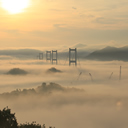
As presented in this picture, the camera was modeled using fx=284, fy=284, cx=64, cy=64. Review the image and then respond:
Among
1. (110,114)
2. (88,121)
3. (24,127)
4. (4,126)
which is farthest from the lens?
(110,114)

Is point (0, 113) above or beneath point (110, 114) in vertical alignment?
above

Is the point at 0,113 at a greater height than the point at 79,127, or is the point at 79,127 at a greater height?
the point at 0,113

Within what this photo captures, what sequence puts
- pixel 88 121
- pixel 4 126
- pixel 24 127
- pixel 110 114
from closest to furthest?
pixel 4 126 < pixel 24 127 < pixel 88 121 < pixel 110 114

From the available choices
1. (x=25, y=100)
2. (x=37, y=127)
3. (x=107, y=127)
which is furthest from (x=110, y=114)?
(x=37, y=127)

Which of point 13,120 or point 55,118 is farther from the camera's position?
point 55,118

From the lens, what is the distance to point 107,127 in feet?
574

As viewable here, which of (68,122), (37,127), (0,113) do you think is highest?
(0,113)

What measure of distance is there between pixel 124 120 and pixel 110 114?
53.3 ft

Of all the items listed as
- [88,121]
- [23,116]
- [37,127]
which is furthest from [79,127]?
[37,127]

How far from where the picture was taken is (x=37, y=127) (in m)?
46.3

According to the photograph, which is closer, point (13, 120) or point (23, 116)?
point (13, 120)

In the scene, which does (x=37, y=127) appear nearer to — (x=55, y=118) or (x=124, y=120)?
(x=124, y=120)

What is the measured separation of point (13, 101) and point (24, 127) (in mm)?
154786

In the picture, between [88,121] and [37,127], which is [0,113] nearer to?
[37,127]
